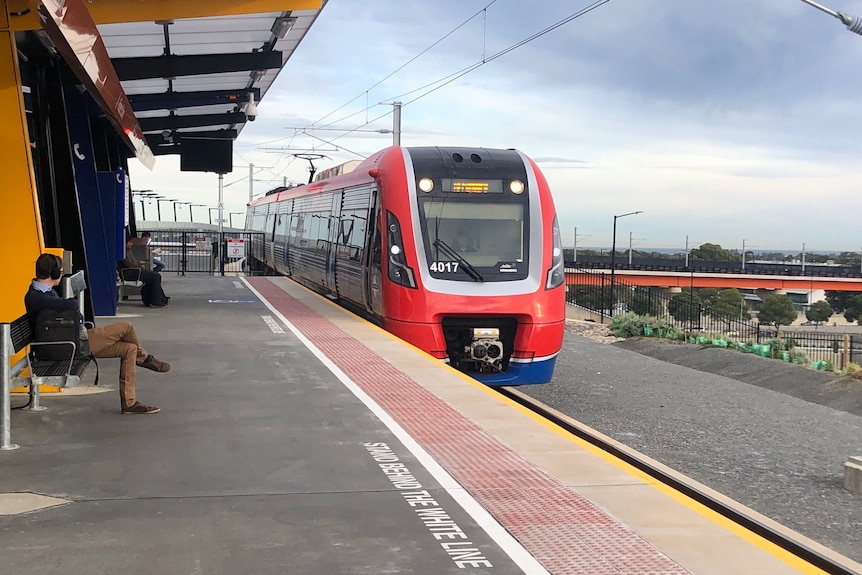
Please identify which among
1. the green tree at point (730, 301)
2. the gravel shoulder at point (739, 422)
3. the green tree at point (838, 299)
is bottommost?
the green tree at point (838, 299)

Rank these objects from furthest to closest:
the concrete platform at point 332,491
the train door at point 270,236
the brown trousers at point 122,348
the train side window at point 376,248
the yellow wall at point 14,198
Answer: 1. the train door at point 270,236
2. the train side window at point 376,248
3. the yellow wall at point 14,198
4. the brown trousers at point 122,348
5. the concrete platform at point 332,491

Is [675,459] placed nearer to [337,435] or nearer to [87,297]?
[337,435]

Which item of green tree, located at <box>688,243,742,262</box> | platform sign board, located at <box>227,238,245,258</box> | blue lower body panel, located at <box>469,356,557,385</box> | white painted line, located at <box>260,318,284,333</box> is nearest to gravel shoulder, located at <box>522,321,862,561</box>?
blue lower body panel, located at <box>469,356,557,385</box>

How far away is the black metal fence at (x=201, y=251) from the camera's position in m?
31.8

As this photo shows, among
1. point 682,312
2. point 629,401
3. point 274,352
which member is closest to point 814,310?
point 682,312

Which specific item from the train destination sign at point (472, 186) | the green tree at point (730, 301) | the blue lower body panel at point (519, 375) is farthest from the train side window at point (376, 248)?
the green tree at point (730, 301)

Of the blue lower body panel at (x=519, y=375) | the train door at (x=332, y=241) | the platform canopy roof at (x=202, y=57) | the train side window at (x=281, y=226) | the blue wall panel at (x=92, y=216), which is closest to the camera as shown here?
the blue lower body panel at (x=519, y=375)

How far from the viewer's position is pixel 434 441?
23.9ft

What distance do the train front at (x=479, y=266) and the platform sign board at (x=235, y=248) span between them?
754 inches

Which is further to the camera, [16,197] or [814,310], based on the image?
[814,310]

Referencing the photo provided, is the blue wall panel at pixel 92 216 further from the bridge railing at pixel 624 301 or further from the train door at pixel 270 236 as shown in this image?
the bridge railing at pixel 624 301

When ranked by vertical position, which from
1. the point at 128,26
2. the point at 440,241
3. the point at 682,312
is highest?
the point at 128,26

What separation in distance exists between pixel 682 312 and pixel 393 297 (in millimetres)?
28900

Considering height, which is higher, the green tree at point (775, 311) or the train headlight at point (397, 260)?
the train headlight at point (397, 260)
